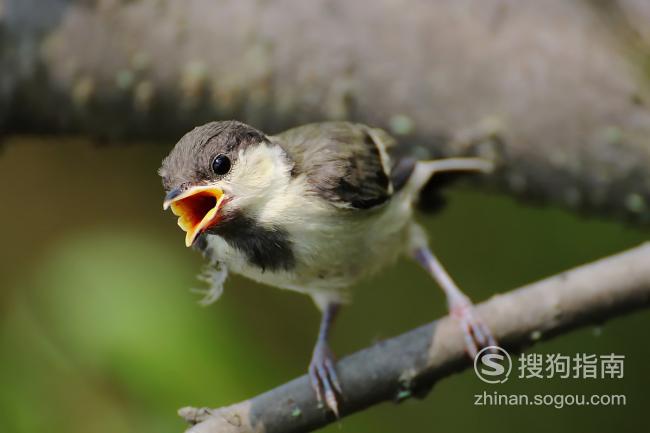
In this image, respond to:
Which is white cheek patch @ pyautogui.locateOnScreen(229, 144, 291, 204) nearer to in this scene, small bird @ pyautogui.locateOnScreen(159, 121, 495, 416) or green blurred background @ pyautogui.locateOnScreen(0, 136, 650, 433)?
small bird @ pyautogui.locateOnScreen(159, 121, 495, 416)

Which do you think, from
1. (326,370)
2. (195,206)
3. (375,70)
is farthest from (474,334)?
(375,70)

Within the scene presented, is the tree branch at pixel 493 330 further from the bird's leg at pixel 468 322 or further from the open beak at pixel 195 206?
the open beak at pixel 195 206

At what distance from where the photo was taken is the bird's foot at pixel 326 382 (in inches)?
46.8

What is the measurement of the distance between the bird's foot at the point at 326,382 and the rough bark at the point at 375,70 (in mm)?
608

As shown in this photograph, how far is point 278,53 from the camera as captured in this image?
180 cm

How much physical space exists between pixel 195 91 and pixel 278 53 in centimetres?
20

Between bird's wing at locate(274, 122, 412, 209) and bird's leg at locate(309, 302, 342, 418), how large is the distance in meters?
0.26

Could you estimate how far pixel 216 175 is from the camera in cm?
Answer: 105

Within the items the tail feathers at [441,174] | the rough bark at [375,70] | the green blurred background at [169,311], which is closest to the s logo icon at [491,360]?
the green blurred background at [169,311]

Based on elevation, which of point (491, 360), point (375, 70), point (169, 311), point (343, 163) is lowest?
point (491, 360)

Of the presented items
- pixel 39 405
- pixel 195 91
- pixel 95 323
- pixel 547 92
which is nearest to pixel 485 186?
pixel 547 92

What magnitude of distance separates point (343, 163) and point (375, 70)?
51 centimetres

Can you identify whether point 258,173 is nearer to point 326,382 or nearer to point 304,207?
point 304,207

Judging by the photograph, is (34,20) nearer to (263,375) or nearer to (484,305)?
(263,375)
